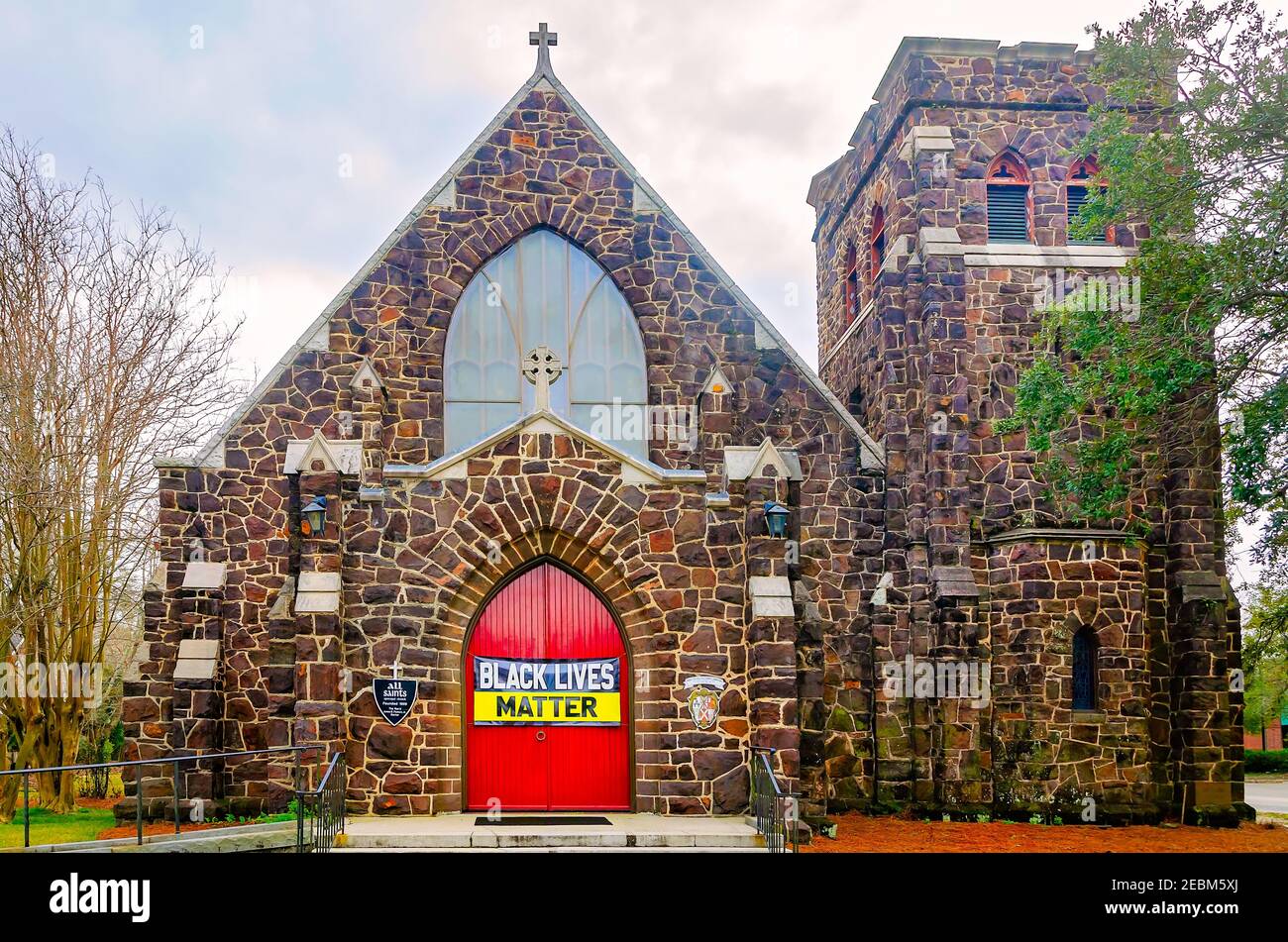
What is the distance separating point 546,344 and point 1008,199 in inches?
317

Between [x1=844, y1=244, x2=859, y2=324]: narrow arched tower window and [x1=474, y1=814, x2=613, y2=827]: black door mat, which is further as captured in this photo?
[x1=844, y1=244, x2=859, y2=324]: narrow arched tower window

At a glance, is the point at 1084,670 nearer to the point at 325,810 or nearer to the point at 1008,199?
the point at 1008,199

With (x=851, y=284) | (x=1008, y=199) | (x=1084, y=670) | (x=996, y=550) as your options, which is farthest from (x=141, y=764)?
(x=851, y=284)

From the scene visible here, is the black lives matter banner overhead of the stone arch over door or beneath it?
beneath

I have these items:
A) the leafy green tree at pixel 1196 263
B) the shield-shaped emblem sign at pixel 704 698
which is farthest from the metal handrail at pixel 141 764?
the leafy green tree at pixel 1196 263

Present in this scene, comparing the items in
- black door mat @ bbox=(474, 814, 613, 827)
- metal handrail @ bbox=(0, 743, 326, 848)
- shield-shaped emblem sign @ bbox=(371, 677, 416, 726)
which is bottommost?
black door mat @ bbox=(474, 814, 613, 827)

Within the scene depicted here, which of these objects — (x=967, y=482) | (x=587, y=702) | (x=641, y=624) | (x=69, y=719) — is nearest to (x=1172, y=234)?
(x=967, y=482)

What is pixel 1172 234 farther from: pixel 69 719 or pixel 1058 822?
pixel 69 719

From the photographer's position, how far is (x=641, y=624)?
1540 cm

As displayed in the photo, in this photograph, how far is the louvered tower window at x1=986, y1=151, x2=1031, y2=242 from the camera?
63.3 ft

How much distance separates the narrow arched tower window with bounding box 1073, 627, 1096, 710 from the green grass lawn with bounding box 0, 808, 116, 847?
1384cm

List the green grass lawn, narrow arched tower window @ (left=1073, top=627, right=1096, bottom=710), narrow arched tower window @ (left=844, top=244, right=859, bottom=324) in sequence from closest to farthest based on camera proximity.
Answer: the green grass lawn < narrow arched tower window @ (left=1073, top=627, right=1096, bottom=710) < narrow arched tower window @ (left=844, top=244, right=859, bottom=324)

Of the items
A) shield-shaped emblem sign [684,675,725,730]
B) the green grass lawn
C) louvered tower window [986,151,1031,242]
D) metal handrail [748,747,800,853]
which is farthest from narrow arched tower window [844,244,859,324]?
the green grass lawn

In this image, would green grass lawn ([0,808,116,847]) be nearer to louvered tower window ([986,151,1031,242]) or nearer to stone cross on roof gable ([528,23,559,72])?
stone cross on roof gable ([528,23,559,72])
